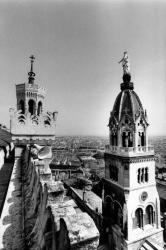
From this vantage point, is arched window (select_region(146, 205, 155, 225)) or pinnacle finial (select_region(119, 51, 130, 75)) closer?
arched window (select_region(146, 205, 155, 225))

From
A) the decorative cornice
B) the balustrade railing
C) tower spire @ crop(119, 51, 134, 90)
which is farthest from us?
tower spire @ crop(119, 51, 134, 90)

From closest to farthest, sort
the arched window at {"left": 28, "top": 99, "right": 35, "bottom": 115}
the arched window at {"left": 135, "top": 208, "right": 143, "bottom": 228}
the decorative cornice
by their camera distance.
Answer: the arched window at {"left": 28, "top": 99, "right": 35, "bottom": 115}, the decorative cornice, the arched window at {"left": 135, "top": 208, "right": 143, "bottom": 228}

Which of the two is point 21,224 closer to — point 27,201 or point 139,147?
point 27,201

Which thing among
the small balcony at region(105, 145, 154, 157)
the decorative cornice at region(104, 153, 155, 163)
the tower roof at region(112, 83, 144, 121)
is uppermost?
the tower roof at region(112, 83, 144, 121)

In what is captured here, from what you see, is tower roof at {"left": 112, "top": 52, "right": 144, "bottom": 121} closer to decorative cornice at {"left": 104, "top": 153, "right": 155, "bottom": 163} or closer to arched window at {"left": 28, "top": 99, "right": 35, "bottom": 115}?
decorative cornice at {"left": 104, "top": 153, "right": 155, "bottom": 163}

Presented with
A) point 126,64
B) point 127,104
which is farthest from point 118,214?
point 126,64

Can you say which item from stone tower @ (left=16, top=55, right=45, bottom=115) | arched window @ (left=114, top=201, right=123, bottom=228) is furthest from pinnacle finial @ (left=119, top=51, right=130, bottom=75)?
arched window @ (left=114, top=201, right=123, bottom=228)

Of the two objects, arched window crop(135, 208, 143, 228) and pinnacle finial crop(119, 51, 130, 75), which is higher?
pinnacle finial crop(119, 51, 130, 75)

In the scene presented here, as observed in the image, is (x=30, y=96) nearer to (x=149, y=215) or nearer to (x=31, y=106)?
(x=31, y=106)

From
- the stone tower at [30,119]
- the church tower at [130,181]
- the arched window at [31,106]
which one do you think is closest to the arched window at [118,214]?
the church tower at [130,181]
